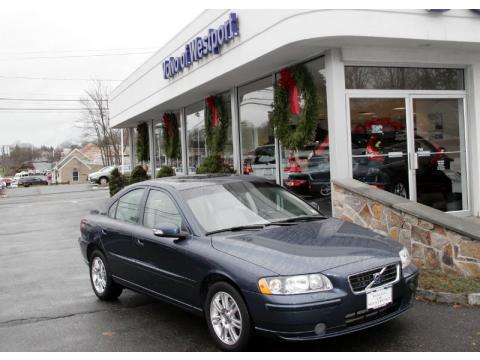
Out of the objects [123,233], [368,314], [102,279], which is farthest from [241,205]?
[102,279]

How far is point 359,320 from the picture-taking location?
420 centimetres

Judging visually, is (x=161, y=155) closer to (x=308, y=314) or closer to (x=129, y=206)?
(x=129, y=206)

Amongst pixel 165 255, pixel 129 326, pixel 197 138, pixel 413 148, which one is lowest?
pixel 129 326

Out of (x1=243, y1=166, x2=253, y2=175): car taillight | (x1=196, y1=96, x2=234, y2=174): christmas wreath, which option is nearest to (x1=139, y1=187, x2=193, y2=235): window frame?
(x1=243, y1=166, x2=253, y2=175): car taillight

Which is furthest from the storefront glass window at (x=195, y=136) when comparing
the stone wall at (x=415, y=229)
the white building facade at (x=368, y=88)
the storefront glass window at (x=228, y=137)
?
the stone wall at (x=415, y=229)

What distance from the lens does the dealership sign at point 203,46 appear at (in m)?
10.3

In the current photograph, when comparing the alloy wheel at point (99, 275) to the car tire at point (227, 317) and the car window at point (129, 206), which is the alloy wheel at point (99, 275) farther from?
the car tire at point (227, 317)

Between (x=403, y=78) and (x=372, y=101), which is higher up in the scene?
(x=403, y=78)

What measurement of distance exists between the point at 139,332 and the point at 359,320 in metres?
2.23

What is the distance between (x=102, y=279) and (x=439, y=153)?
6.83m

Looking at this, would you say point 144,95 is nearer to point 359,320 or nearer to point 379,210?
point 379,210

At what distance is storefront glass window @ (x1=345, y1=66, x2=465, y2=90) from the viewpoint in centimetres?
929

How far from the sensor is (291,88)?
10.2 meters

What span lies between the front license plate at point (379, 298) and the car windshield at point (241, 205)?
136 centimetres
